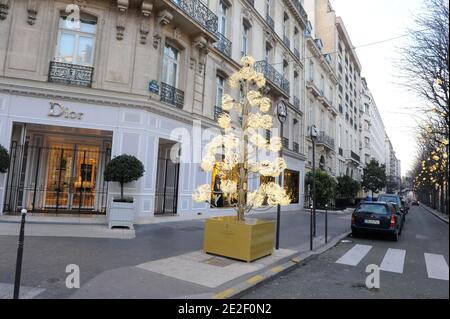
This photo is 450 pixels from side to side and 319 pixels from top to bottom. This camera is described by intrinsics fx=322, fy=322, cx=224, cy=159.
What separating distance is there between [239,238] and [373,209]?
23.0 ft

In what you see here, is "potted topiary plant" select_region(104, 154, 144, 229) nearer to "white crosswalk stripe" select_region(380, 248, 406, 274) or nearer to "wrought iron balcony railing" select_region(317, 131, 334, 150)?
"white crosswalk stripe" select_region(380, 248, 406, 274)

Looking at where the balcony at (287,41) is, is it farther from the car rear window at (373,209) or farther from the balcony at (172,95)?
the car rear window at (373,209)

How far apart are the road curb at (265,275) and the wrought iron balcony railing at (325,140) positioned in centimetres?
2205

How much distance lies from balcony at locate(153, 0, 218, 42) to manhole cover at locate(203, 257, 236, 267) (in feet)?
31.0

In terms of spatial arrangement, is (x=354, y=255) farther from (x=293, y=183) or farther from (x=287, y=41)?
(x=287, y=41)

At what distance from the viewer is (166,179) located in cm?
1457

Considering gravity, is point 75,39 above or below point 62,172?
above

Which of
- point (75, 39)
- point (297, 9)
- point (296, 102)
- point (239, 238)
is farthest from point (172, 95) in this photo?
point (297, 9)

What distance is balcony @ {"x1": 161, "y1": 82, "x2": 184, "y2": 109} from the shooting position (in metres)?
12.7

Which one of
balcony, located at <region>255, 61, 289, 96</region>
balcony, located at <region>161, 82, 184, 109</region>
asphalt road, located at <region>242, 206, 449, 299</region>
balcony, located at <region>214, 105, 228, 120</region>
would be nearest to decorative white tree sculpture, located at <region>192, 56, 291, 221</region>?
asphalt road, located at <region>242, 206, 449, 299</region>

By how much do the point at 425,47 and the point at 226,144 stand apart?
31.5 ft

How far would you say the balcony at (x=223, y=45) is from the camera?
623 inches
